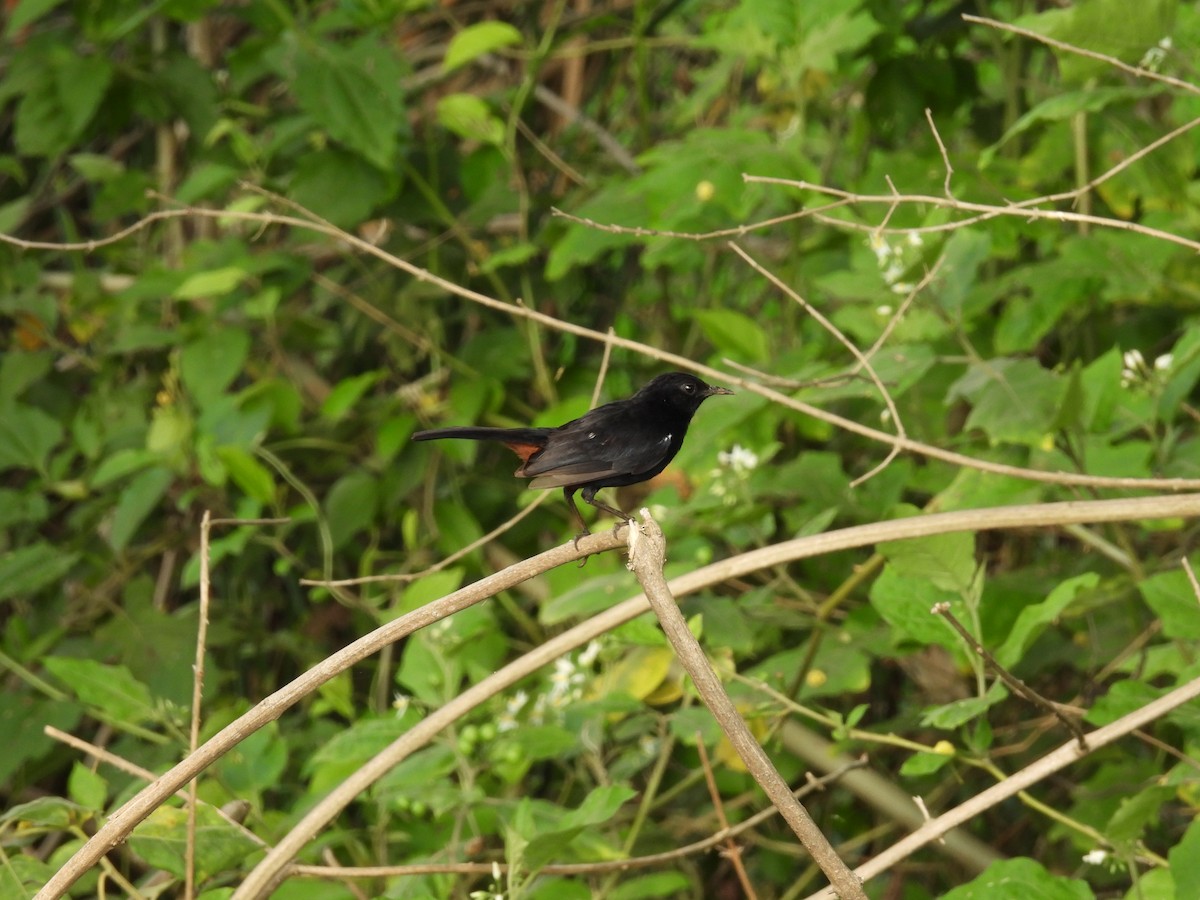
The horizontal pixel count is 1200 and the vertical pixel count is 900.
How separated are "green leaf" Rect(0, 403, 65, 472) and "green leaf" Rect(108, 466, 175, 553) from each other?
310 millimetres

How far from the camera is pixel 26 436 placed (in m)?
4.06

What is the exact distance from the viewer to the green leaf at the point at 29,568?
380 centimetres

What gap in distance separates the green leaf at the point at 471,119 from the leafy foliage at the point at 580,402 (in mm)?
21

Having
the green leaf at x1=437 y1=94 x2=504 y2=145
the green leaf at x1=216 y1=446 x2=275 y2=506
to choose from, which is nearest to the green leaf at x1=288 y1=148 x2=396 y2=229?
the green leaf at x1=437 y1=94 x2=504 y2=145

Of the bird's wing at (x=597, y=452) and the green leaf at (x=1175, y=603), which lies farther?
the green leaf at (x=1175, y=603)

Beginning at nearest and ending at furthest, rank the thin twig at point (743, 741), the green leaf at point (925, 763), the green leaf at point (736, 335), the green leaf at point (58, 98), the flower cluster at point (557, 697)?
1. the thin twig at point (743, 741)
2. the green leaf at point (925, 763)
3. the flower cluster at point (557, 697)
4. the green leaf at point (736, 335)
5. the green leaf at point (58, 98)

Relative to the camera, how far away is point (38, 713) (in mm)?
3686

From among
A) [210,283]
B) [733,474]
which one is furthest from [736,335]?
[210,283]

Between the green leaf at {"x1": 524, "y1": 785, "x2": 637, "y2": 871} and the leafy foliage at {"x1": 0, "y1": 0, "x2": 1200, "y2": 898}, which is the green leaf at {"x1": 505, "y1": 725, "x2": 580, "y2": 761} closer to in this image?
the leafy foliage at {"x1": 0, "y1": 0, "x2": 1200, "y2": 898}

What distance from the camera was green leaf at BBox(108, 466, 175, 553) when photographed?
3832mm

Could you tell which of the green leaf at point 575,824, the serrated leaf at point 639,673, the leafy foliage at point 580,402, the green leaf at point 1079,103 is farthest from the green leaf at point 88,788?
the green leaf at point 1079,103

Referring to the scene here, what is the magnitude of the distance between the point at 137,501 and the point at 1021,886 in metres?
2.62

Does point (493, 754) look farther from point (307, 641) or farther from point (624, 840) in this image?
point (307, 641)

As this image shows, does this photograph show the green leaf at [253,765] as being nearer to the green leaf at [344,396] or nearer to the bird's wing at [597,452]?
the bird's wing at [597,452]
